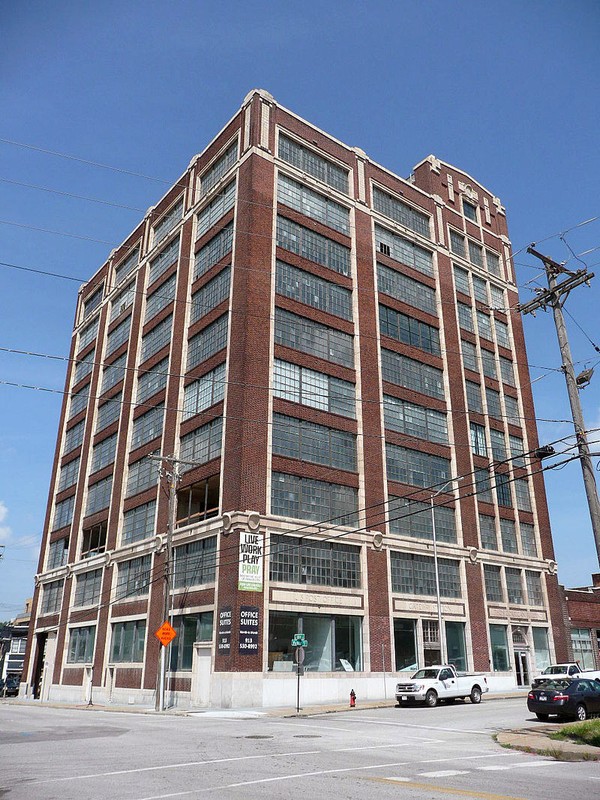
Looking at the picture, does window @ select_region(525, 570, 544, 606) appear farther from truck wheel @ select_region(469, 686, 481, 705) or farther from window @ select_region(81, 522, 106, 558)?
window @ select_region(81, 522, 106, 558)

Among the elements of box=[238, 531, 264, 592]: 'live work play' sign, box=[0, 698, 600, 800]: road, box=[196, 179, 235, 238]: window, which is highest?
box=[196, 179, 235, 238]: window

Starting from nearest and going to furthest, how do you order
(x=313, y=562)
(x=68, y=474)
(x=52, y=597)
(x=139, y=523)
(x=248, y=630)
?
(x=248, y=630) → (x=313, y=562) → (x=139, y=523) → (x=52, y=597) → (x=68, y=474)

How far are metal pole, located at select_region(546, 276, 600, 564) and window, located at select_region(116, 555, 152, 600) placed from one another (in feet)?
104

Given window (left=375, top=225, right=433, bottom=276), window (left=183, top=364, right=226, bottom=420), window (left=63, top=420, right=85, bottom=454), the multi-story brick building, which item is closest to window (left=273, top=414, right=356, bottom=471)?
the multi-story brick building

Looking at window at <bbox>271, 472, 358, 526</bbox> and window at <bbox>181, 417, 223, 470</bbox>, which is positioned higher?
window at <bbox>181, 417, 223, 470</bbox>

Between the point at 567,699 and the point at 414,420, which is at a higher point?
the point at 414,420

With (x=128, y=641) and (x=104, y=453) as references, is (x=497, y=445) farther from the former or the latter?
(x=104, y=453)

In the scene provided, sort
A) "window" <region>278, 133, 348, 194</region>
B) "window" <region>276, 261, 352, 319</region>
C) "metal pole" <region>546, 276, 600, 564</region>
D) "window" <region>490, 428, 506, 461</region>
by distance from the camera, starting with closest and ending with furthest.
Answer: "metal pole" <region>546, 276, 600, 564</region>
"window" <region>276, 261, 352, 319</region>
"window" <region>278, 133, 348, 194</region>
"window" <region>490, 428, 506, 461</region>

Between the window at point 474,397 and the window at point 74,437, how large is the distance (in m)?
34.6

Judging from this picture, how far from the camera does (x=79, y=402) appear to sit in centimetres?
6669

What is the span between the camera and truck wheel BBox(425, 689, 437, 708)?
32500 millimetres

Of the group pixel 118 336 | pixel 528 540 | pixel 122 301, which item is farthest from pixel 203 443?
pixel 528 540

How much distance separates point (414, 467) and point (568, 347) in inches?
1030

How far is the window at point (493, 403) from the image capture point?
57344mm
